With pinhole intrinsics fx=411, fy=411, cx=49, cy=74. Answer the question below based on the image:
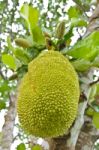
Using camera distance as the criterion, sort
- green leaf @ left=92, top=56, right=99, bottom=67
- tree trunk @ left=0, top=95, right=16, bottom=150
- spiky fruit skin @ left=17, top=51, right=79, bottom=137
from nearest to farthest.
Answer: spiky fruit skin @ left=17, top=51, right=79, bottom=137
green leaf @ left=92, top=56, right=99, bottom=67
tree trunk @ left=0, top=95, right=16, bottom=150

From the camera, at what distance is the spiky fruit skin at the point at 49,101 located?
3.13ft

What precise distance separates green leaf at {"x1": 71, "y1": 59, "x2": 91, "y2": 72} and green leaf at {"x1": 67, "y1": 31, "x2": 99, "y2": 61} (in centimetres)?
2

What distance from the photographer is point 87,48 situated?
109cm

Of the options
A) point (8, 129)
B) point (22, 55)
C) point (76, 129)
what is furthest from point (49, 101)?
point (8, 129)

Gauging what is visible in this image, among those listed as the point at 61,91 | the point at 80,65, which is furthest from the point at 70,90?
the point at 80,65

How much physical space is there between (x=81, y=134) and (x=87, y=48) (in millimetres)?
267

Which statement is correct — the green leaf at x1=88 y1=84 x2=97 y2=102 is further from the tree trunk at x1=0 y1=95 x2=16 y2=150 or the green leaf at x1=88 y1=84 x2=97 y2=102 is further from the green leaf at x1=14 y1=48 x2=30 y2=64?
the tree trunk at x1=0 y1=95 x2=16 y2=150

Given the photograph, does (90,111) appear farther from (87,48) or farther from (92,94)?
(87,48)

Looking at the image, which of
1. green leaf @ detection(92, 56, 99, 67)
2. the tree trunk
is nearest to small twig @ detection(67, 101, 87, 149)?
green leaf @ detection(92, 56, 99, 67)

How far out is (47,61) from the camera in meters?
1.06

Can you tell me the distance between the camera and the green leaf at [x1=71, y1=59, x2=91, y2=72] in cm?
108

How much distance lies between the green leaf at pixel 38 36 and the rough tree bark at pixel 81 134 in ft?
0.41

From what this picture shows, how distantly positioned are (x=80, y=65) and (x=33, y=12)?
0.25m

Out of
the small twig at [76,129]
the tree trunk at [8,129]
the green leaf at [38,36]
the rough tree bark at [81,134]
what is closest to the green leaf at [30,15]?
the green leaf at [38,36]
